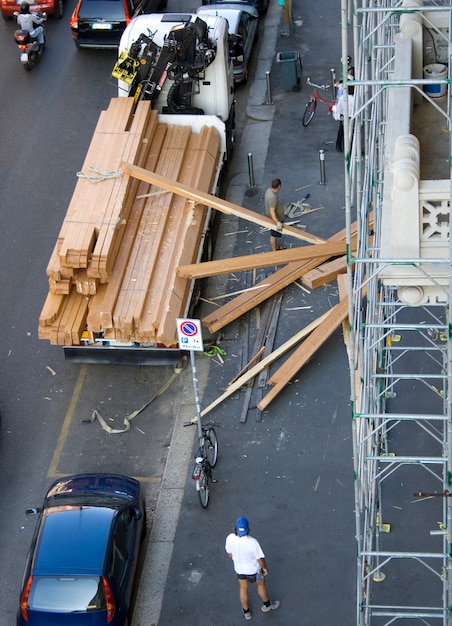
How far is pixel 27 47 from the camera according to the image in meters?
28.6

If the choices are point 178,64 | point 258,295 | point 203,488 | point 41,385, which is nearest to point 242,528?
point 203,488

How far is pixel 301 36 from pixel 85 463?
1558cm

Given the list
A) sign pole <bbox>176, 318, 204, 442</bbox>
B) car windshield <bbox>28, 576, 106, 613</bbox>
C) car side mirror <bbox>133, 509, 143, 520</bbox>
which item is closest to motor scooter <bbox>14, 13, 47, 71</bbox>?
sign pole <bbox>176, 318, 204, 442</bbox>

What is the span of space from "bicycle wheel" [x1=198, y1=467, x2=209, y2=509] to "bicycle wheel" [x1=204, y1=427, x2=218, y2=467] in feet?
1.96

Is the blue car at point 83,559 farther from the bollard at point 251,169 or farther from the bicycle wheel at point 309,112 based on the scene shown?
the bicycle wheel at point 309,112

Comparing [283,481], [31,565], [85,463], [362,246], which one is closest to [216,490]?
[283,481]

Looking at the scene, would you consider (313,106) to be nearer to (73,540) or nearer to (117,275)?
(117,275)

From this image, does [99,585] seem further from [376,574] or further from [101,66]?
[101,66]

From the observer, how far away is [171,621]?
611 inches

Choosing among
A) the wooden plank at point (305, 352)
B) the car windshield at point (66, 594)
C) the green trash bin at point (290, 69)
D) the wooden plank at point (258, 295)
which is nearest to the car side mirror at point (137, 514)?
the car windshield at point (66, 594)

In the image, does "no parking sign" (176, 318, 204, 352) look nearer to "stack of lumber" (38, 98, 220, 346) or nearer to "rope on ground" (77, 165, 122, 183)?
"stack of lumber" (38, 98, 220, 346)

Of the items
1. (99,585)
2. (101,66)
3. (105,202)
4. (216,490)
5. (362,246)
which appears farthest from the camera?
(101,66)

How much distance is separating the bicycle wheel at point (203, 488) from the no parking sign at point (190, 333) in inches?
67.9

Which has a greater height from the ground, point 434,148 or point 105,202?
point 105,202
